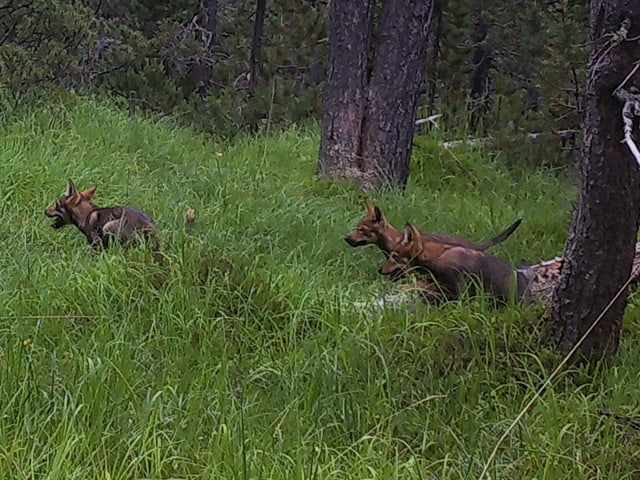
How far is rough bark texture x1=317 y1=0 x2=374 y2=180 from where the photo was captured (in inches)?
324

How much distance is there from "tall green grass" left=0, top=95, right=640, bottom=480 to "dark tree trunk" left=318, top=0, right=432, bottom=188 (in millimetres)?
1506

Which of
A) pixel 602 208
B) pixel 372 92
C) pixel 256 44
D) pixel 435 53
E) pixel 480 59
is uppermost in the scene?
pixel 602 208

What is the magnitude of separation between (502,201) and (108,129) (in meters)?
3.57

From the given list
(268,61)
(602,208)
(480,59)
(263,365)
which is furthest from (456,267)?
(480,59)

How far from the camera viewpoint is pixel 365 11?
A: 8.26 m

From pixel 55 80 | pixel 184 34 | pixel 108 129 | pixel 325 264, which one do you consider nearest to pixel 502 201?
pixel 325 264

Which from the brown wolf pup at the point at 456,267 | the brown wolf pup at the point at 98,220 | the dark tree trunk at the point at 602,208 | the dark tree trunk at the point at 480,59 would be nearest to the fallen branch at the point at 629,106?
the dark tree trunk at the point at 602,208

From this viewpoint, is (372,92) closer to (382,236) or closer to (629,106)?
(382,236)

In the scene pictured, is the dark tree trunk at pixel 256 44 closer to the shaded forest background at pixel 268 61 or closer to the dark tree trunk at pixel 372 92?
the shaded forest background at pixel 268 61

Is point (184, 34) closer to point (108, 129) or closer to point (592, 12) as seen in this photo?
point (108, 129)

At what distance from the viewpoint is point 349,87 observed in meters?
8.26

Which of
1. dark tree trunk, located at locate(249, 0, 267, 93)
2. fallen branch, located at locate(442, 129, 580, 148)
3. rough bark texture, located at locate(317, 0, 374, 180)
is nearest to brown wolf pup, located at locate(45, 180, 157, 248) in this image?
rough bark texture, located at locate(317, 0, 374, 180)

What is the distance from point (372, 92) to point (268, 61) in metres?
6.30

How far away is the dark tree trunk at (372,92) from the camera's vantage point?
815 centimetres
